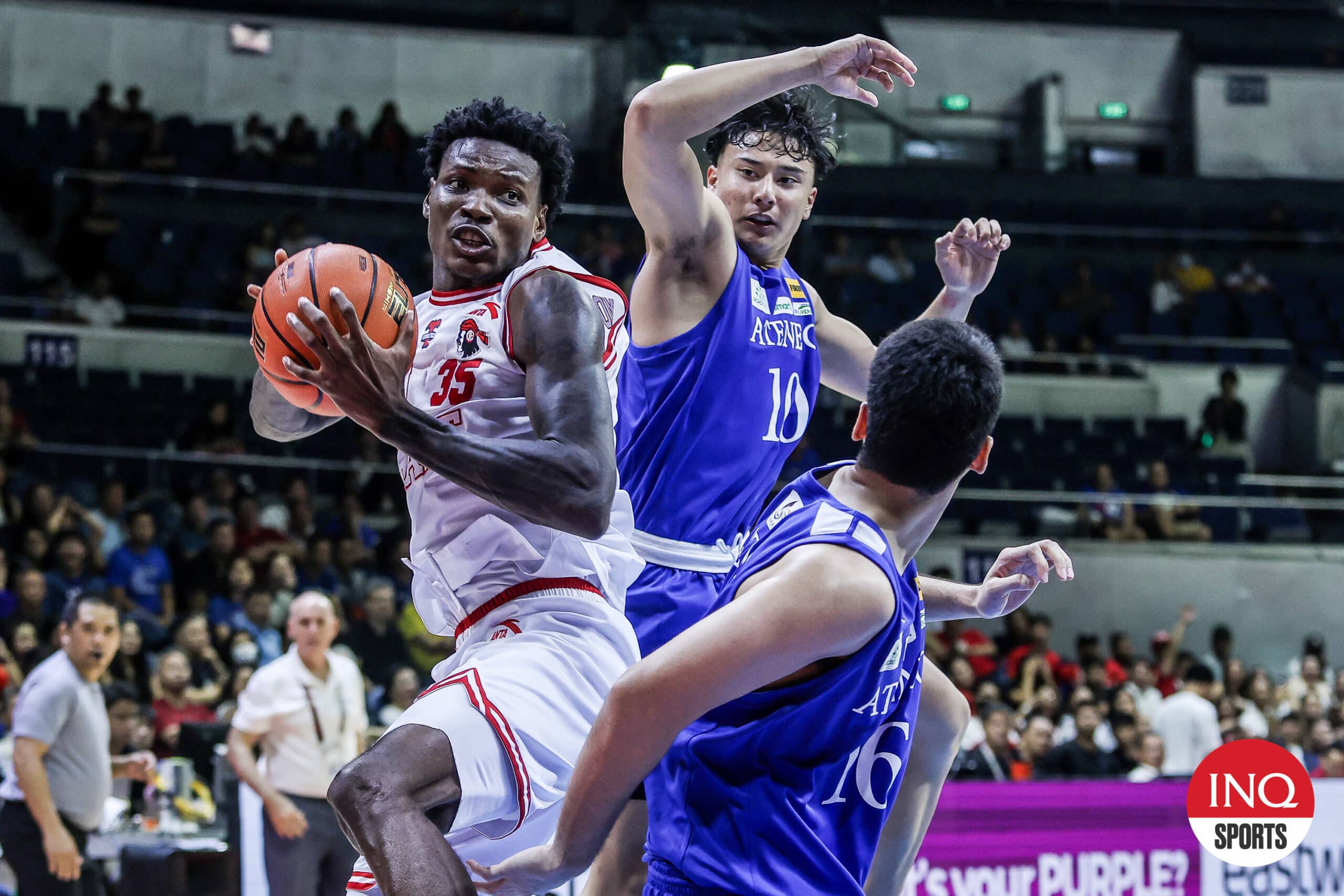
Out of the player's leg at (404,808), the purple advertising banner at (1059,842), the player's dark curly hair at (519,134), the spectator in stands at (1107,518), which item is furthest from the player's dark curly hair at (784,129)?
the spectator in stands at (1107,518)

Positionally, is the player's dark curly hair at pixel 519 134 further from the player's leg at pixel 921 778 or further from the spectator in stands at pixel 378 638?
the spectator in stands at pixel 378 638

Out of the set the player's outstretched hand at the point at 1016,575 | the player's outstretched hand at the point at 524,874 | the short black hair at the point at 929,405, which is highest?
the short black hair at the point at 929,405

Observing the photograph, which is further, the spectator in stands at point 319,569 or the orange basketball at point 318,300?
the spectator in stands at point 319,569

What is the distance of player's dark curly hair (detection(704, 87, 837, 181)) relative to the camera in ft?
13.1

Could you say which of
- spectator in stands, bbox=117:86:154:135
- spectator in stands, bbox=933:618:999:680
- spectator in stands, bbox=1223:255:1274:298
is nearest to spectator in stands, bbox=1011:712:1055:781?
spectator in stands, bbox=933:618:999:680

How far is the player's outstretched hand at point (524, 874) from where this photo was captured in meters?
2.63

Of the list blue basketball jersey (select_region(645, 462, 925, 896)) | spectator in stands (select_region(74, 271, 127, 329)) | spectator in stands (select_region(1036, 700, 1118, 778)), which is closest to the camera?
blue basketball jersey (select_region(645, 462, 925, 896))

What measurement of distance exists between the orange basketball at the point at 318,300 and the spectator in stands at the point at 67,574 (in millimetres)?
8107

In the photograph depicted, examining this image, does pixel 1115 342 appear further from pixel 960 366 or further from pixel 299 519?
pixel 960 366

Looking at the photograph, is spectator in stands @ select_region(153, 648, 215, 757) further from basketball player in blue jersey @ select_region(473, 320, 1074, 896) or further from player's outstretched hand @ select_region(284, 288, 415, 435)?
basketball player in blue jersey @ select_region(473, 320, 1074, 896)

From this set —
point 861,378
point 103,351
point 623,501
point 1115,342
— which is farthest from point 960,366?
point 1115,342

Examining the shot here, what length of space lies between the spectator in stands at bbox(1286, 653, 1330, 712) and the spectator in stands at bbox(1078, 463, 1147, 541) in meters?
2.16

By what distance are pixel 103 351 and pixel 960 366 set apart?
14.1 m

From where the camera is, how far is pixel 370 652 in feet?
35.0
